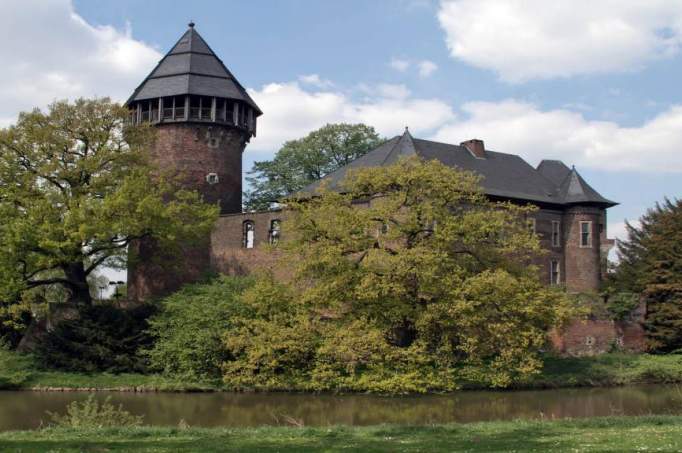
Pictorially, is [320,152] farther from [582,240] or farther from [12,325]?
[12,325]

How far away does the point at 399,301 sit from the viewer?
22.5m

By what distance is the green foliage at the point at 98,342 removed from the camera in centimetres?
2595

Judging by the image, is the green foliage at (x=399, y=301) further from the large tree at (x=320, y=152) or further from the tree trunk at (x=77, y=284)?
the large tree at (x=320, y=152)

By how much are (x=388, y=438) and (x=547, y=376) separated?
16.1 metres

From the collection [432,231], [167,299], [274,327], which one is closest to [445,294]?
[432,231]

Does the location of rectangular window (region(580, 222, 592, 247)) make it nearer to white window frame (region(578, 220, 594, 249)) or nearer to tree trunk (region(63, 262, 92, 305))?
white window frame (region(578, 220, 594, 249))

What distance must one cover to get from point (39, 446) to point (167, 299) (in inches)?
684

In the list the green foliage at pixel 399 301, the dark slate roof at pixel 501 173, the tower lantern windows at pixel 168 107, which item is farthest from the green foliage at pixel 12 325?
the dark slate roof at pixel 501 173

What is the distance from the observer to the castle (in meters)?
33.4

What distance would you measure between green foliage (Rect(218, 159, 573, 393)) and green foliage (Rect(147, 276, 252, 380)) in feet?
3.01

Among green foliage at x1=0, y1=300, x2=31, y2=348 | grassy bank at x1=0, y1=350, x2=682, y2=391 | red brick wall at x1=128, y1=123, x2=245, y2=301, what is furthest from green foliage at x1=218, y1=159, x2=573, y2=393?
red brick wall at x1=128, y1=123, x2=245, y2=301

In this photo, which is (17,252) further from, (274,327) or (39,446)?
(39,446)

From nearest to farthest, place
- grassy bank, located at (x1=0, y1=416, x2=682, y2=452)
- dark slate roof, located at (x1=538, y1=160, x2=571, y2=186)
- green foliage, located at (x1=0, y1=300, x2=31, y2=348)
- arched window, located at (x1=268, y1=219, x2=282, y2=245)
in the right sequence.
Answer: grassy bank, located at (x1=0, y1=416, x2=682, y2=452) < green foliage, located at (x1=0, y1=300, x2=31, y2=348) < arched window, located at (x1=268, y1=219, x2=282, y2=245) < dark slate roof, located at (x1=538, y1=160, x2=571, y2=186)

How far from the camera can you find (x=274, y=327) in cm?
2308
